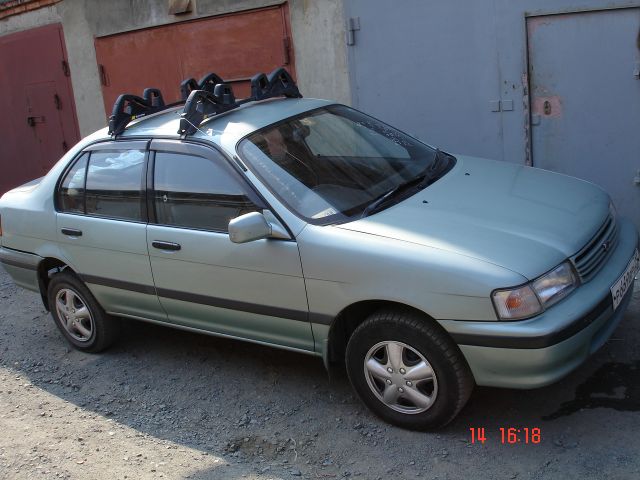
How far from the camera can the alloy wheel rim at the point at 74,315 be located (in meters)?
5.31

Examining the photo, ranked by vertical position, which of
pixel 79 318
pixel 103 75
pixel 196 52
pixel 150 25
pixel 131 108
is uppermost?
pixel 150 25

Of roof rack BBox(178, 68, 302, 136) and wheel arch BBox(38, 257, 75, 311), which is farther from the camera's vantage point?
wheel arch BBox(38, 257, 75, 311)

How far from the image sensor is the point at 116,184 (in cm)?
483

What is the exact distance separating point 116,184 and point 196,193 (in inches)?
28.9

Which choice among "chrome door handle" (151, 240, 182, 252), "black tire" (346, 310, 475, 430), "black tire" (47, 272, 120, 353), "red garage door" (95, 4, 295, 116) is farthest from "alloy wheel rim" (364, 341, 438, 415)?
"red garage door" (95, 4, 295, 116)

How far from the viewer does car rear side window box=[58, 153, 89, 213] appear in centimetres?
506

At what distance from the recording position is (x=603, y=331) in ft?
12.2

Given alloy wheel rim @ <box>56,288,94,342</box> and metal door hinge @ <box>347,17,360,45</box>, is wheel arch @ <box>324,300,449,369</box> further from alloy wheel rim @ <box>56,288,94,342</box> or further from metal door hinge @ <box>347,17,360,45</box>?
metal door hinge @ <box>347,17,360,45</box>

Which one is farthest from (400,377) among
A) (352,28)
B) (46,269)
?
(352,28)

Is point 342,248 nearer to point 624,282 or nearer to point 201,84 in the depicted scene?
point 624,282

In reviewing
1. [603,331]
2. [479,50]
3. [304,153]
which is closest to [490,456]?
[603,331]

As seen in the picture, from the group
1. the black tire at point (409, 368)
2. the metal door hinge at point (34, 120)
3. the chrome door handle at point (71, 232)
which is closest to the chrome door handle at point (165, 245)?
the chrome door handle at point (71, 232)

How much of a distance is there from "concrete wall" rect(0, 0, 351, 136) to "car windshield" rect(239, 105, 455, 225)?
9.42ft

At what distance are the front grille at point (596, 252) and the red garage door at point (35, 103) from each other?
8.75 metres
